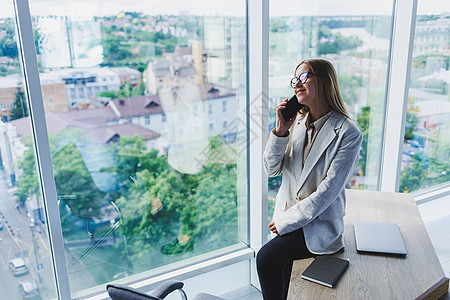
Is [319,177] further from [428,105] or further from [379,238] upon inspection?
[428,105]

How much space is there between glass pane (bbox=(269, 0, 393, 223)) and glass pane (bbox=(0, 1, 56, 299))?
1.62m

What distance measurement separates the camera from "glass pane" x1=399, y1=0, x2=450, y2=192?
3605 mm

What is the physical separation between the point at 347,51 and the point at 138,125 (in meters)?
1.94

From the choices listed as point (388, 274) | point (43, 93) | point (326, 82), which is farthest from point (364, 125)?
point (43, 93)

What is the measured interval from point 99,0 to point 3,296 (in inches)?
69.8

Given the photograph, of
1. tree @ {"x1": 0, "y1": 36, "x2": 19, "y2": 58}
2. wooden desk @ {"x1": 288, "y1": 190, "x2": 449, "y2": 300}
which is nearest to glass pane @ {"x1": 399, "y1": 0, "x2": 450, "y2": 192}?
wooden desk @ {"x1": 288, "y1": 190, "x2": 449, "y2": 300}

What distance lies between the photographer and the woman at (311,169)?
1953 mm

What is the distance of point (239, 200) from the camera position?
9.87 ft

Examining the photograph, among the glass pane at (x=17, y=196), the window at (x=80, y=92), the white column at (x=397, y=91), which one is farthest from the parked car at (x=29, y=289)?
the white column at (x=397, y=91)

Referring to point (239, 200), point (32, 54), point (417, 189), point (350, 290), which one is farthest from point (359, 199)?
point (32, 54)

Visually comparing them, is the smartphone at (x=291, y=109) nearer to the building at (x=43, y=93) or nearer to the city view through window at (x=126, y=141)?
the city view through window at (x=126, y=141)

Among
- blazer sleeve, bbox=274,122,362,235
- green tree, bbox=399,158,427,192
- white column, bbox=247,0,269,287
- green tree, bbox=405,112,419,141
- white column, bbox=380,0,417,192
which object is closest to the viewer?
blazer sleeve, bbox=274,122,362,235

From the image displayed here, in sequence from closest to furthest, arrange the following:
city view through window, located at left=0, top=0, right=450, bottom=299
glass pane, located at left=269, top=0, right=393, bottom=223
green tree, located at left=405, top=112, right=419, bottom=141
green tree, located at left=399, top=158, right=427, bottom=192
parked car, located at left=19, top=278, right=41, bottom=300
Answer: city view through window, located at left=0, top=0, right=450, bottom=299 < parked car, located at left=19, top=278, right=41, bottom=300 < glass pane, located at left=269, top=0, right=393, bottom=223 < green tree, located at left=405, top=112, right=419, bottom=141 < green tree, located at left=399, top=158, right=427, bottom=192

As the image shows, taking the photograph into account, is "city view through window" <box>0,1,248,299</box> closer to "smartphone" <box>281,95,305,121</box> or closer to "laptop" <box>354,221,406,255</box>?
"smartphone" <box>281,95,305,121</box>
